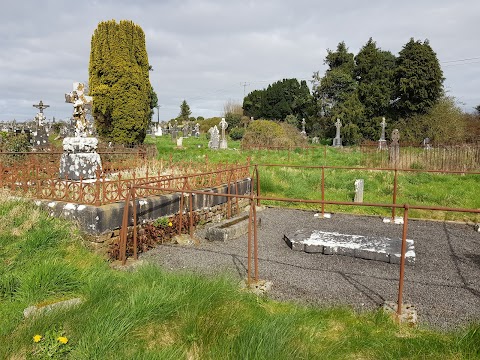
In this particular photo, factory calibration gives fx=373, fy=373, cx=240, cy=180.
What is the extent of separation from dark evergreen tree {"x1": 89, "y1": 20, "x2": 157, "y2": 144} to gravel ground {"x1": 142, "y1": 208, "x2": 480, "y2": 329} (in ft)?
33.5

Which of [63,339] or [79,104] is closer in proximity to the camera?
[63,339]

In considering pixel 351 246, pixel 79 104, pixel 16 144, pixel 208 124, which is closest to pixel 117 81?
pixel 16 144

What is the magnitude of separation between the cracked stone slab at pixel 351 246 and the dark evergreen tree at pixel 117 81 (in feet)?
38.1

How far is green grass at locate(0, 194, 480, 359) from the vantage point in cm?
278

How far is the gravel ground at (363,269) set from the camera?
4.35 metres

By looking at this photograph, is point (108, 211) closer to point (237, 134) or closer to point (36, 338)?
point (36, 338)

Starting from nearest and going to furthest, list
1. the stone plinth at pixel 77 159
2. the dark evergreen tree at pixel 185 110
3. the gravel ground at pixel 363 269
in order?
1. the gravel ground at pixel 363 269
2. the stone plinth at pixel 77 159
3. the dark evergreen tree at pixel 185 110

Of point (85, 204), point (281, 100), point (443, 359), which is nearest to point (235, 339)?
point (443, 359)

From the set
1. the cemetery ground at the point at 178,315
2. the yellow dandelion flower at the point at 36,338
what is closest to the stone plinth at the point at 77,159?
the cemetery ground at the point at 178,315

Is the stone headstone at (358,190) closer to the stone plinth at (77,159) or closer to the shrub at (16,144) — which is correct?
the stone plinth at (77,159)

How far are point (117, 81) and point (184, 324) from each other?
49.1 feet

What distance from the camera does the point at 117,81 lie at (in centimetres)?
1617

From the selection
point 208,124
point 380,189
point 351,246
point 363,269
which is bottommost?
point 363,269

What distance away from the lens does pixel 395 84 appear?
34.1m
